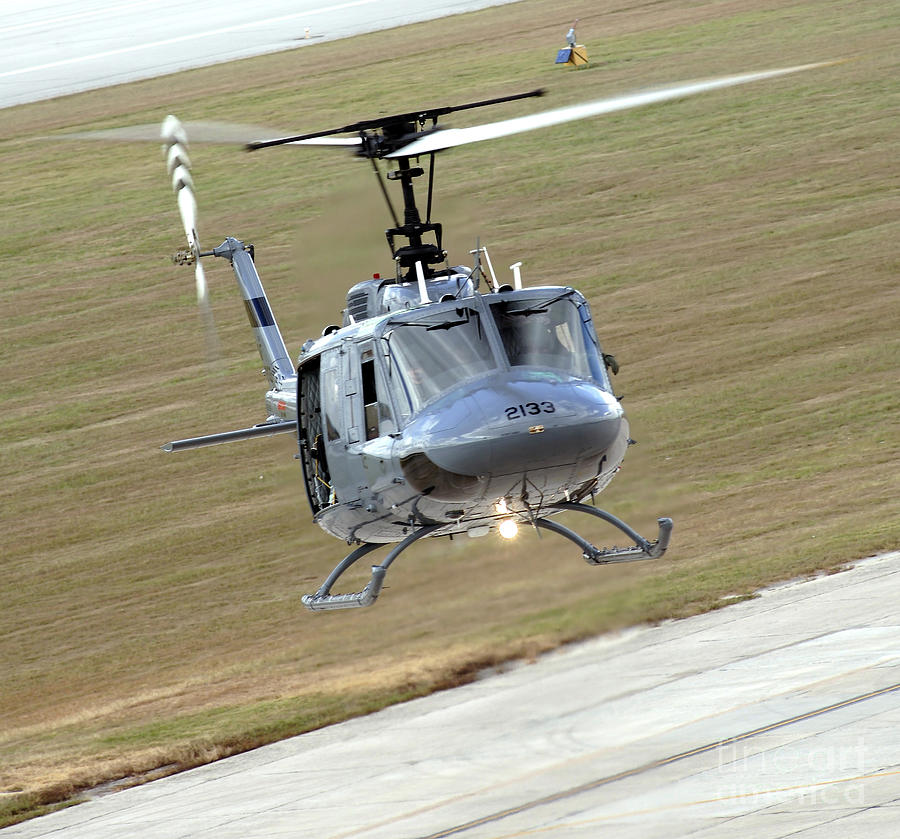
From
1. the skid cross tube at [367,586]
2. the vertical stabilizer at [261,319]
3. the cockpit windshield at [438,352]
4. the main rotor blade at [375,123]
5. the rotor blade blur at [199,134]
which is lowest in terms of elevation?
the skid cross tube at [367,586]

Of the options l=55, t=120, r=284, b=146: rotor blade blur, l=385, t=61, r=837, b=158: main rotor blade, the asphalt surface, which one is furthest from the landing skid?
the asphalt surface

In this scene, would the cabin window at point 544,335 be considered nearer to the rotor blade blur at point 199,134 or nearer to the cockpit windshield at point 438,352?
the cockpit windshield at point 438,352

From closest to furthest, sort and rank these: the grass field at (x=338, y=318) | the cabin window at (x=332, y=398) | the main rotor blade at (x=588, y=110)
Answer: the main rotor blade at (x=588, y=110), the cabin window at (x=332, y=398), the grass field at (x=338, y=318)

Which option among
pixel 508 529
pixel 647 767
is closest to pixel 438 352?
pixel 508 529

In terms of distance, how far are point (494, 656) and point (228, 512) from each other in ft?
31.2

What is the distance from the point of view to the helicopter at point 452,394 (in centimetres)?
1108

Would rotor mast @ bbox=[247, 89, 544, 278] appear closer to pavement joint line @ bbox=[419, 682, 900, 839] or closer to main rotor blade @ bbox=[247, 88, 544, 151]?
main rotor blade @ bbox=[247, 88, 544, 151]

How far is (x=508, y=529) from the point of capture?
1213cm

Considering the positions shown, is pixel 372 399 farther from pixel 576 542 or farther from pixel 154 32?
pixel 154 32

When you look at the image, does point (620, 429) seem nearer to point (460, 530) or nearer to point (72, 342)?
point (460, 530)

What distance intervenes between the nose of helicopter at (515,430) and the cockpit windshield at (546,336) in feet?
1.02

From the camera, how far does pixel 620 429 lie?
11.5m

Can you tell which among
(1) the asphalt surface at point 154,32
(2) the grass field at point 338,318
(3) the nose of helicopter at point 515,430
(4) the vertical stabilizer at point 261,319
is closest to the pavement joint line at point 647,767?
(2) the grass field at point 338,318

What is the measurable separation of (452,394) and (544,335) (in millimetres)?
997
